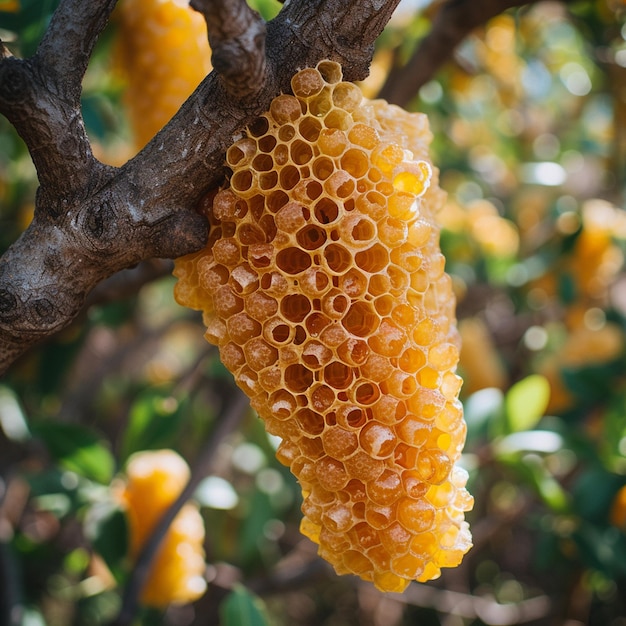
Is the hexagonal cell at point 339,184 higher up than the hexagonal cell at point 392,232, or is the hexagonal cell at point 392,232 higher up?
the hexagonal cell at point 339,184

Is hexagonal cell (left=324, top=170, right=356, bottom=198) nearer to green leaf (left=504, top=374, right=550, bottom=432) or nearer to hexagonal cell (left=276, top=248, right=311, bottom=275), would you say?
hexagonal cell (left=276, top=248, right=311, bottom=275)

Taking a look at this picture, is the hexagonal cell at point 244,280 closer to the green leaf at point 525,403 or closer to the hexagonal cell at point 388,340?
the hexagonal cell at point 388,340

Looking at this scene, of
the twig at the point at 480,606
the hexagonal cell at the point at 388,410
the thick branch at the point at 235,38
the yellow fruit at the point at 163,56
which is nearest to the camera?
the thick branch at the point at 235,38

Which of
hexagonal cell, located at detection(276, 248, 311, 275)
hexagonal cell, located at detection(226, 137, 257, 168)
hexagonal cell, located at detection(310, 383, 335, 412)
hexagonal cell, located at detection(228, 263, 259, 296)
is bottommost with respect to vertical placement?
hexagonal cell, located at detection(310, 383, 335, 412)

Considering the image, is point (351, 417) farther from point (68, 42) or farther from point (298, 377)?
point (68, 42)

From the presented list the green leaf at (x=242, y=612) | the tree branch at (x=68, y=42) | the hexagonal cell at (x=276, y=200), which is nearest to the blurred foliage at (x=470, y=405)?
the green leaf at (x=242, y=612)

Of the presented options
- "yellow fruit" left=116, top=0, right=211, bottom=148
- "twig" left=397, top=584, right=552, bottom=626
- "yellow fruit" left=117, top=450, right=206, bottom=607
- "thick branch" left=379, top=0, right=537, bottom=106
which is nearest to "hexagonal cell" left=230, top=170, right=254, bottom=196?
"yellow fruit" left=116, top=0, right=211, bottom=148

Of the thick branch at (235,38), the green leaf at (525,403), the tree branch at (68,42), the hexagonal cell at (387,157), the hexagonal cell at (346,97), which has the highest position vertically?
the tree branch at (68,42)

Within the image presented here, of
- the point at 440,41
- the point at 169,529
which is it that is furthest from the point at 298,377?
the point at 440,41
